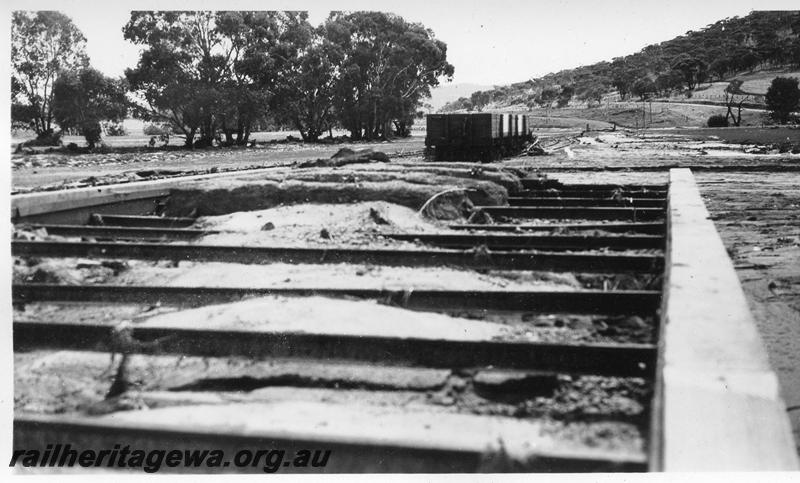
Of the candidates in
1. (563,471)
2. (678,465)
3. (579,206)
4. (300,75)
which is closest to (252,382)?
(563,471)

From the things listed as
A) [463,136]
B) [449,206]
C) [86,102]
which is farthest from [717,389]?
[86,102]

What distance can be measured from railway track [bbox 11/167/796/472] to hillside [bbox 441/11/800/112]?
69.0m

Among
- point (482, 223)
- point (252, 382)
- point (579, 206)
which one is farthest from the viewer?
point (579, 206)

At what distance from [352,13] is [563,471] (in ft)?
133

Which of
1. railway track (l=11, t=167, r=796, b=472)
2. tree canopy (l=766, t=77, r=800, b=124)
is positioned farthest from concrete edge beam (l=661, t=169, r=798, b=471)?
tree canopy (l=766, t=77, r=800, b=124)

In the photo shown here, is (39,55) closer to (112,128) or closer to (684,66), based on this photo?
(112,128)

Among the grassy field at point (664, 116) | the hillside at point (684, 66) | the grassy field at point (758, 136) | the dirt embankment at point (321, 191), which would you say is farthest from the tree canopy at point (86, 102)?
the hillside at point (684, 66)

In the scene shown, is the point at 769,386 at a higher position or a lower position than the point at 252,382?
higher

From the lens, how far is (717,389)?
219cm

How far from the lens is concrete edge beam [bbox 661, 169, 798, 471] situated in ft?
6.14

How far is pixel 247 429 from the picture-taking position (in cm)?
235

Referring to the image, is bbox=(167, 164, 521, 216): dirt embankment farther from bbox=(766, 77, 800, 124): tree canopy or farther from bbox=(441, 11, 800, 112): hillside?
bbox=(441, 11, 800, 112): hillside

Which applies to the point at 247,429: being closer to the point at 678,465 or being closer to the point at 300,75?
the point at 678,465

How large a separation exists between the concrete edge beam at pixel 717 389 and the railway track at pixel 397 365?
76 mm
